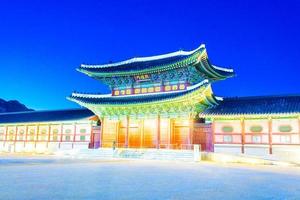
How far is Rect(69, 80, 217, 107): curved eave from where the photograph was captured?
28.3 m

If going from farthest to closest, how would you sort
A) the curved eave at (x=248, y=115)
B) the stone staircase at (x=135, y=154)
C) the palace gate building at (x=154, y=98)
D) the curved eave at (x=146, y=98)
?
the palace gate building at (x=154, y=98), the curved eave at (x=146, y=98), the stone staircase at (x=135, y=154), the curved eave at (x=248, y=115)

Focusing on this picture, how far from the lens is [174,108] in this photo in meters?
31.3

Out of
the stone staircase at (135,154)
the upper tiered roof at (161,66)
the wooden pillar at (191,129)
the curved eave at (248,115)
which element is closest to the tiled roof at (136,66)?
the upper tiered roof at (161,66)

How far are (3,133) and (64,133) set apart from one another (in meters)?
11.8

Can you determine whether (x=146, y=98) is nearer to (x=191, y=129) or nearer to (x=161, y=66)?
(x=161, y=66)

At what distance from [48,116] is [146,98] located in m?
16.8

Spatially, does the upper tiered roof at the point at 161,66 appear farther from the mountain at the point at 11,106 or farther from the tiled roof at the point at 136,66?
the mountain at the point at 11,106

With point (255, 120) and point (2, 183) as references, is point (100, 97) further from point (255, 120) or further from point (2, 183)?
point (2, 183)

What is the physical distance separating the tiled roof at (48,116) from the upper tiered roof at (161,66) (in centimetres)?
576

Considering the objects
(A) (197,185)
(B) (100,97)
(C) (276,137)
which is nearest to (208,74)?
(C) (276,137)

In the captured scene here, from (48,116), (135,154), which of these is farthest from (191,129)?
(48,116)

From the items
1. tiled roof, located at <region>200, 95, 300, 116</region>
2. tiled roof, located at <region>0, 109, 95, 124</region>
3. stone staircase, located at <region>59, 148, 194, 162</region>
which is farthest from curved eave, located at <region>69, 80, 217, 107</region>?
stone staircase, located at <region>59, 148, 194, 162</region>

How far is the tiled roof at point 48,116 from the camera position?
3884 centimetres

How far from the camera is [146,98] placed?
32.5 m
